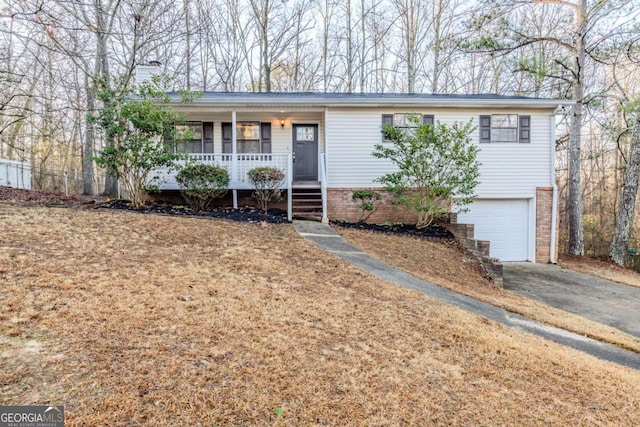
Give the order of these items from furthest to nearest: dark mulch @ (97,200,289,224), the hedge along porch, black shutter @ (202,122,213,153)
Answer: black shutter @ (202,122,213,153), the hedge along porch, dark mulch @ (97,200,289,224)

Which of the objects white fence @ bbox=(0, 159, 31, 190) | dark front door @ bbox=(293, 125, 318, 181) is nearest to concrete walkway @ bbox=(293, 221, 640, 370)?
dark front door @ bbox=(293, 125, 318, 181)

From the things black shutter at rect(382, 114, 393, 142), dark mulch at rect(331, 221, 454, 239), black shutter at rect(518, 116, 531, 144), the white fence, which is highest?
black shutter at rect(382, 114, 393, 142)

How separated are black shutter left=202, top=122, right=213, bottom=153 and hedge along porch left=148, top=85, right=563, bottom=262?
0.35m

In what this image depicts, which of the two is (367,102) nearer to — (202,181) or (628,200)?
(202,181)

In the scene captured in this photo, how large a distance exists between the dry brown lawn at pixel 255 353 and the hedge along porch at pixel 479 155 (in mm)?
5824

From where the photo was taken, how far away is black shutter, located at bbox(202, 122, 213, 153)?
37.2ft

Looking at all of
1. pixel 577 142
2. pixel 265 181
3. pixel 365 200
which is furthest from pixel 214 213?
pixel 577 142

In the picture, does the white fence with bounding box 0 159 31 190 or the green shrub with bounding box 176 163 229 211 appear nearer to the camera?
the green shrub with bounding box 176 163 229 211

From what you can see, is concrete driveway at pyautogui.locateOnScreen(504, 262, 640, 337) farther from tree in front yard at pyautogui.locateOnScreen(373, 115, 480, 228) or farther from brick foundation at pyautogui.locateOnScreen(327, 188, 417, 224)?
brick foundation at pyautogui.locateOnScreen(327, 188, 417, 224)

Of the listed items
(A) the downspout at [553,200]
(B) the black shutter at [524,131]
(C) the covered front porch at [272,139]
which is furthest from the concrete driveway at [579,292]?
(C) the covered front porch at [272,139]

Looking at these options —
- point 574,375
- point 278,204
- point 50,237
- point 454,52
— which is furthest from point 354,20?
point 574,375

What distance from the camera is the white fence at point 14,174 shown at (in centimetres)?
1225

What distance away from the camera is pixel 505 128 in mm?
10664

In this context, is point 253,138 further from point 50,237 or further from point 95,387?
point 95,387
